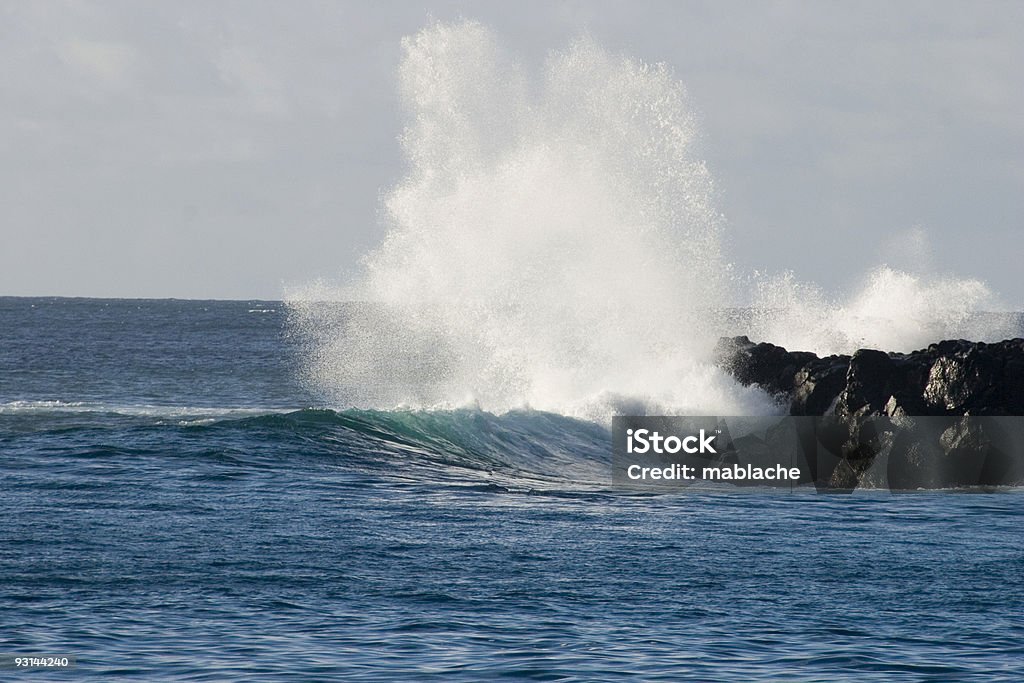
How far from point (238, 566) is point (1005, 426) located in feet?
51.0

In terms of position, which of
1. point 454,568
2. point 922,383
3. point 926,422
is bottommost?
point 454,568

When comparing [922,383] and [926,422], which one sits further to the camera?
[922,383]

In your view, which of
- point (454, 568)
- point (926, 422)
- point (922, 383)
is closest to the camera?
point (454, 568)

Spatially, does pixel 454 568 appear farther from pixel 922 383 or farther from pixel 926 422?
pixel 922 383

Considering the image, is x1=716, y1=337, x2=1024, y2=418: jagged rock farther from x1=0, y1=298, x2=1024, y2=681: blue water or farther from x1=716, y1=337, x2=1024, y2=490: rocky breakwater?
x1=0, y1=298, x2=1024, y2=681: blue water

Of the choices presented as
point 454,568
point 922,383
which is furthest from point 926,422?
point 454,568

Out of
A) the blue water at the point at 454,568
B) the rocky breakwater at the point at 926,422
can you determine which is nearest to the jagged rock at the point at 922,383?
the rocky breakwater at the point at 926,422

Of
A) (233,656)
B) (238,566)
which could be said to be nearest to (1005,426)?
(238,566)

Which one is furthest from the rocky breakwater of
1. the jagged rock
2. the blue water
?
the blue water

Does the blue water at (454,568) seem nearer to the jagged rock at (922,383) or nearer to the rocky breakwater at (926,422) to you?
the rocky breakwater at (926,422)

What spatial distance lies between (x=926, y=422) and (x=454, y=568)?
41.6 feet

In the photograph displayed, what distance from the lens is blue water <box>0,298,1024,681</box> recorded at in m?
11.3

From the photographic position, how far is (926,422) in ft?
79.0

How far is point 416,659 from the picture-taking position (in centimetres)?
1118
